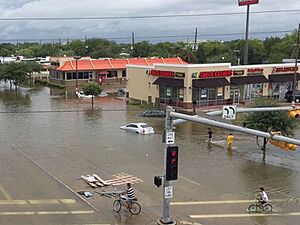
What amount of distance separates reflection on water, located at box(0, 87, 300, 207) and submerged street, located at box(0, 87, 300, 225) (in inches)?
2.1

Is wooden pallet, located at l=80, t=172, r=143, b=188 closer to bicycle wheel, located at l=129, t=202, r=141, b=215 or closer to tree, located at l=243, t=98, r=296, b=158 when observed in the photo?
bicycle wheel, located at l=129, t=202, r=141, b=215

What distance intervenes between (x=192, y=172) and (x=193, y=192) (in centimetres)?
355

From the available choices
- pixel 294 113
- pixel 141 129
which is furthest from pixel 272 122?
pixel 294 113

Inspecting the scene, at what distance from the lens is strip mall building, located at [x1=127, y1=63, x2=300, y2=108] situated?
51.8 m

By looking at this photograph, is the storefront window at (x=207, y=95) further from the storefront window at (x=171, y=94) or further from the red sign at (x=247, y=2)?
the red sign at (x=247, y=2)

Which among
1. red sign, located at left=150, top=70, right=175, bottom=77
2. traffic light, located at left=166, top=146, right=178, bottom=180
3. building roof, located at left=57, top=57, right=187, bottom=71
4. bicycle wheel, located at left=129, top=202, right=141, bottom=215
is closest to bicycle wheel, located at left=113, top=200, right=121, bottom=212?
bicycle wheel, located at left=129, top=202, right=141, bottom=215

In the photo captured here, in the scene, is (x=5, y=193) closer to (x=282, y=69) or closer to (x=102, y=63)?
(x=282, y=69)

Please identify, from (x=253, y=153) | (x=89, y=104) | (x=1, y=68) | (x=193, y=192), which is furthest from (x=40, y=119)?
(x=1, y=68)

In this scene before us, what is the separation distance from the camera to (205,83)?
171ft

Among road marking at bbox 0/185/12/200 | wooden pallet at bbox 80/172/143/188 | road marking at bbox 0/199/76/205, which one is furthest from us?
wooden pallet at bbox 80/172/143/188

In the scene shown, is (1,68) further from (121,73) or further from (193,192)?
(193,192)

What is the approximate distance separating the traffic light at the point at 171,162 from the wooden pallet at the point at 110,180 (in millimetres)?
6983

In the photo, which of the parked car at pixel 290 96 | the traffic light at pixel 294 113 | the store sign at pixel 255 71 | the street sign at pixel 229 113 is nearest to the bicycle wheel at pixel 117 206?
the street sign at pixel 229 113

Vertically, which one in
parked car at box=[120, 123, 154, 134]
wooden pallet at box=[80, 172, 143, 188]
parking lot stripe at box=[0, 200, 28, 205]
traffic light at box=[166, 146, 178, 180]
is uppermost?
traffic light at box=[166, 146, 178, 180]
